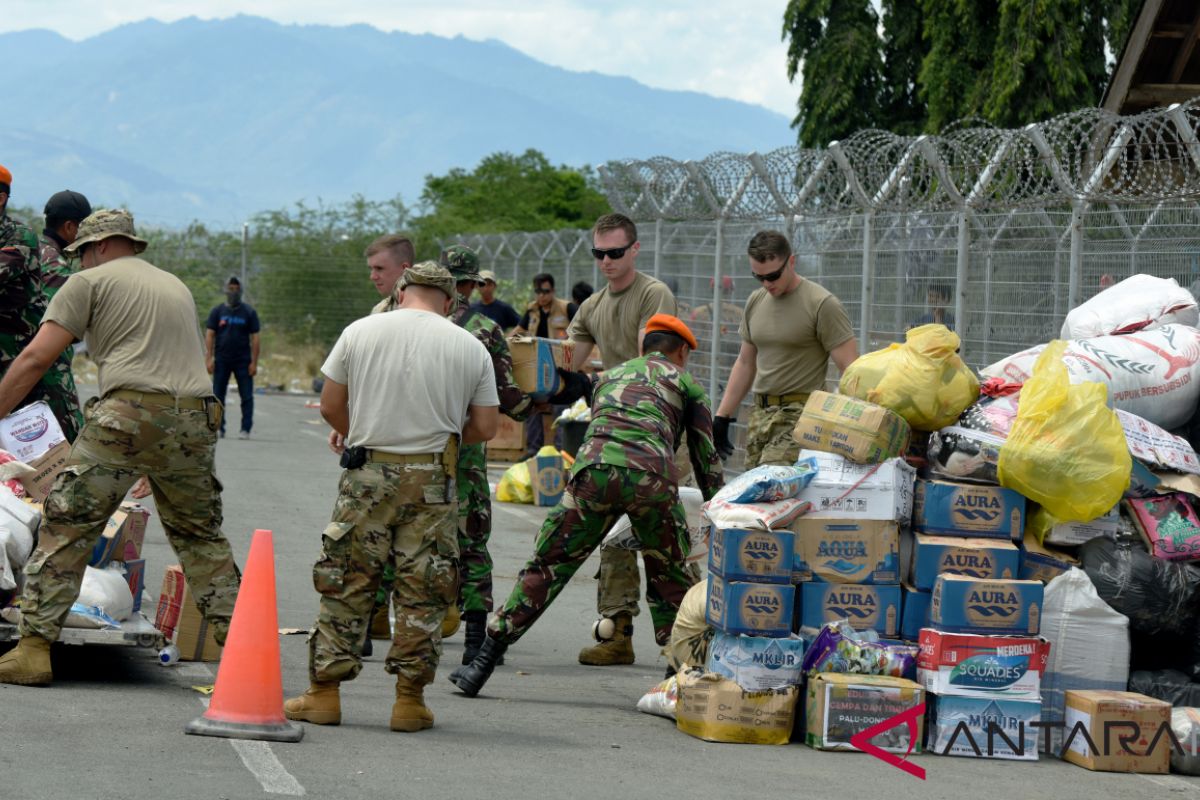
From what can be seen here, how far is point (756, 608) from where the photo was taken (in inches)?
257

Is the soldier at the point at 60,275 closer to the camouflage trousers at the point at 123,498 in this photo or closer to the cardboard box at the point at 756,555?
the camouflage trousers at the point at 123,498

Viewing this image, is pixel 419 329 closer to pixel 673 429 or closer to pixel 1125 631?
pixel 673 429

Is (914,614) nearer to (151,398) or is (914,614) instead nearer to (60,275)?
(151,398)

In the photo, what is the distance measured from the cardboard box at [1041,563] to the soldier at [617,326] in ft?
6.71

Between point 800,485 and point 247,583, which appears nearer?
point 247,583

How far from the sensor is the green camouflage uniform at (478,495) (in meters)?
7.73

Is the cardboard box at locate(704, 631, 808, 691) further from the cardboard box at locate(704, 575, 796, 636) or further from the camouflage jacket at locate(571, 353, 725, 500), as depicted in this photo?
the camouflage jacket at locate(571, 353, 725, 500)

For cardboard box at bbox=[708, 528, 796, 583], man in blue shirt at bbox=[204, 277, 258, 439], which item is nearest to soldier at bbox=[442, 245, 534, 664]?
cardboard box at bbox=[708, 528, 796, 583]

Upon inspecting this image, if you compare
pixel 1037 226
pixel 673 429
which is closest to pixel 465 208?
pixel 1037 226

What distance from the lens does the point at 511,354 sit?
26.5 feet

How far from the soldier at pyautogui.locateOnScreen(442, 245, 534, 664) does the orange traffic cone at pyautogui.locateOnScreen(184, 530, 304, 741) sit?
5.79 feet

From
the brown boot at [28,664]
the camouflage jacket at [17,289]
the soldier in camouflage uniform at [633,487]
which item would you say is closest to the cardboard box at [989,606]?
the soldier in camouflage uniform at [633,487]

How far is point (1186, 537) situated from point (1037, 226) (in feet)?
14.2

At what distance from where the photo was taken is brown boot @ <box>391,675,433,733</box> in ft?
20.4
